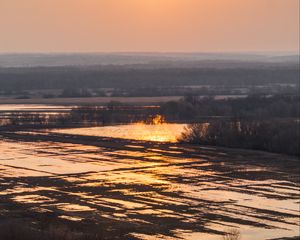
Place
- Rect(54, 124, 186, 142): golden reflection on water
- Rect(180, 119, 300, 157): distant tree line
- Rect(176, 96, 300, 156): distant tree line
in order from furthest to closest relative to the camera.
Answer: Rect(54, 124, 186, 142): golden reflection on water, Rect(180, 119, 300, 157): distant tree line, Rect(176, 96, 300, 156): distant tree line

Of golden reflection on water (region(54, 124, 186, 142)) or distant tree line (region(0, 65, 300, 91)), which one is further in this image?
distant tree line (region(0, 65, 300, 91))

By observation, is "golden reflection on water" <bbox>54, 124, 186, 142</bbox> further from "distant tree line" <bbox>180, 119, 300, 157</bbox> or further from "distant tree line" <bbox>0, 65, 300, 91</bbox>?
"distant tree line" <bbox>0, 65, 300, 91</bbox>

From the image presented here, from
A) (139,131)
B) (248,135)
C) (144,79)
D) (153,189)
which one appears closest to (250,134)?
(248,135)

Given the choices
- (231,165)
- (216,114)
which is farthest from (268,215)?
(216,114)

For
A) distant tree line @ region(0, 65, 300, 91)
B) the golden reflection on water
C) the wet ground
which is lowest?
the wet ground

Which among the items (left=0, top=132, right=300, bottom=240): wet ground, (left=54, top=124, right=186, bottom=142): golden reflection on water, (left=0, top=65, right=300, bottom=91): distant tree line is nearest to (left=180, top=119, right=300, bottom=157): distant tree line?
(left=54, top=124, right=186, bottom=142): golden reflection on water

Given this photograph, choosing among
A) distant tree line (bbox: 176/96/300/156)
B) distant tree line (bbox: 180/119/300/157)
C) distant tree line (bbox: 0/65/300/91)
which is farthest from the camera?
distant tree line (bbox: 0/65/300/91)

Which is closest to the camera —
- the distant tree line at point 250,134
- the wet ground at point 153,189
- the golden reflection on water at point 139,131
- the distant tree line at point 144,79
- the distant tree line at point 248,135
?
the wet ground at point 153,189

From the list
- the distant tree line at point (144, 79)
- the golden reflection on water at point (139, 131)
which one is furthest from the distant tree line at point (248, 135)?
the distant tree line at point (144, 79)

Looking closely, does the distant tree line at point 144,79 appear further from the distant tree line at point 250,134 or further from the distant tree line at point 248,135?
the distant tree line at point 248,135

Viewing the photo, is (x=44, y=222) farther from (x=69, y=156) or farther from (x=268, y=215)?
(x=69, y=156)
